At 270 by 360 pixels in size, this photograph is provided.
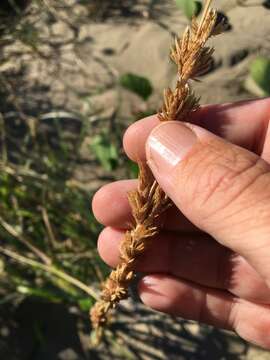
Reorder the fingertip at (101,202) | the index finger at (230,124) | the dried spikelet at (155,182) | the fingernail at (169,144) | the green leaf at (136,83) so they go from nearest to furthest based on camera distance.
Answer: the dried spikelet at (155,182)
the fingernail at (169,144)
the index finger at (230,124)
the fingertip at (101,202)
the green leaf at (136,83)

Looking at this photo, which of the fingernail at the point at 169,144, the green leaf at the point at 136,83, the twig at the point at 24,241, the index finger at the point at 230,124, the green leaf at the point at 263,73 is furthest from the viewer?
the twig at the point at 24,241

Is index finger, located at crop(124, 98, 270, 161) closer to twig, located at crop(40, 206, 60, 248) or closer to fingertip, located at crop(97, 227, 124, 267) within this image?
fingertip, located at crop(97, 227, 124, 267)

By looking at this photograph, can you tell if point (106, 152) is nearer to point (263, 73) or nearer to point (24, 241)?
point (24, 241)

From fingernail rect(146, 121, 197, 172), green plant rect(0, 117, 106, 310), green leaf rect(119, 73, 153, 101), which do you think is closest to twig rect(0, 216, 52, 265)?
green plant rect(0, 117, 106, 310)

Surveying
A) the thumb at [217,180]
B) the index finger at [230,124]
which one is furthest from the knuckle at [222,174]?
the index finger at [230,124]

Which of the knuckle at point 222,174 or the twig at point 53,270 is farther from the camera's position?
the twig at point 53,270

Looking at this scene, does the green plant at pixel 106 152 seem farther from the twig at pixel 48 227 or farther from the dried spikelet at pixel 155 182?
the dried spikelet at pixel 155 182

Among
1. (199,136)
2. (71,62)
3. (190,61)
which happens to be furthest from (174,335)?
(71,62)

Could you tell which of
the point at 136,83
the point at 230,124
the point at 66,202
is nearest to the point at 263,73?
the point at 230,124
